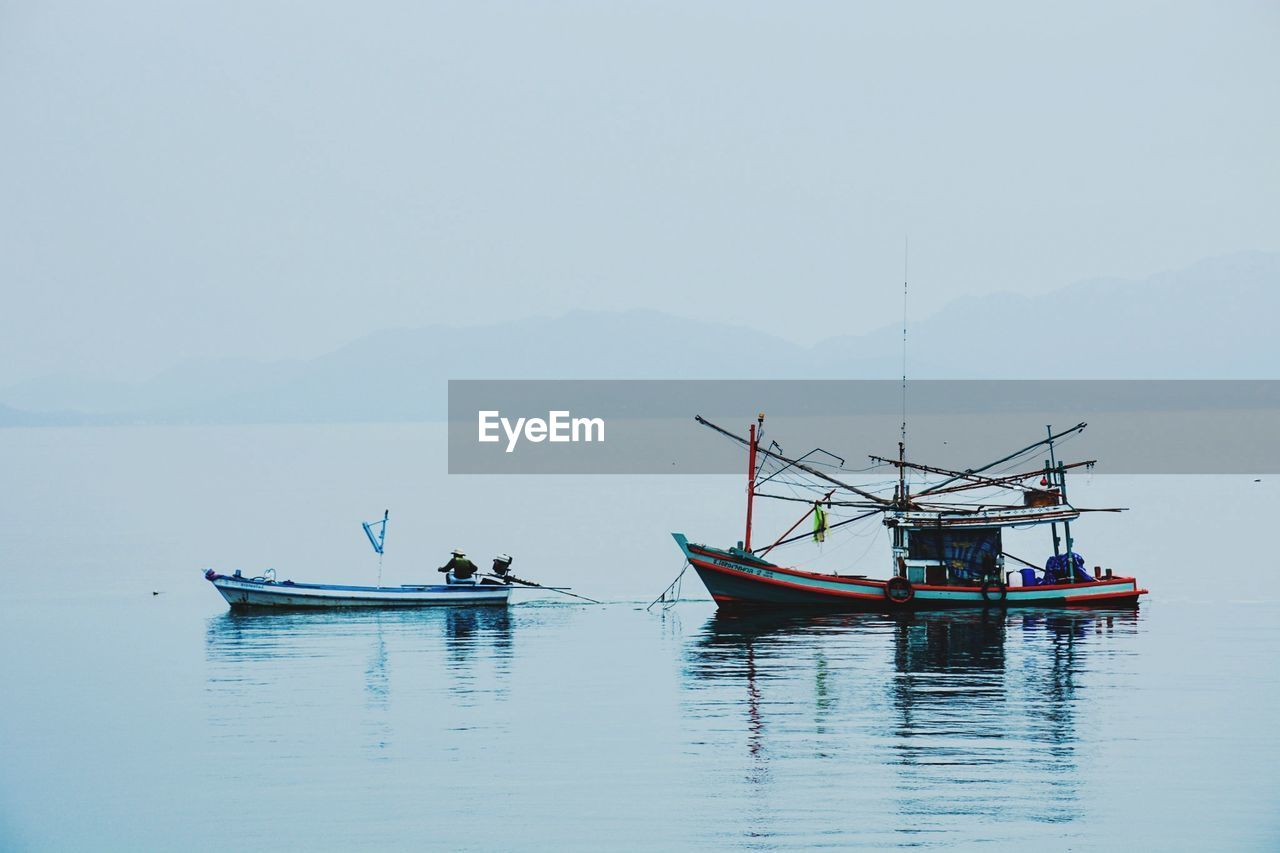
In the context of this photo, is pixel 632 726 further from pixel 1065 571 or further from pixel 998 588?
pixel 1065 571

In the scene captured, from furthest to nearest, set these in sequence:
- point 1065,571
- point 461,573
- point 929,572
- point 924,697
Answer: point 461,573
point 1065,571
point 929,572
point 924,697

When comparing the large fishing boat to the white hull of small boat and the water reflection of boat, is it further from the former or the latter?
the white hull of small boat

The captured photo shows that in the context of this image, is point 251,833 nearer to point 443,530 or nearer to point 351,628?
point 351,628

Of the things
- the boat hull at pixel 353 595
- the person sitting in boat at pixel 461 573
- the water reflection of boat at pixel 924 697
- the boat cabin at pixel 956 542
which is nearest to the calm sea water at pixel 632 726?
the water reflection of boat at pixel 924 697

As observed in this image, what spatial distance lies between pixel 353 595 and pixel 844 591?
20531mm

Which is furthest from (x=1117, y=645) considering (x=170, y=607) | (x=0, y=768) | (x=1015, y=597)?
(x=170, y=607)

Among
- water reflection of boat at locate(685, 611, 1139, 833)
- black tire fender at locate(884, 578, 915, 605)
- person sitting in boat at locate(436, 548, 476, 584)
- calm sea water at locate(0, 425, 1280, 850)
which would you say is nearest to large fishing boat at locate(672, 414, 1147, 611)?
black tire fender at locate(884, 578, 915, 605)

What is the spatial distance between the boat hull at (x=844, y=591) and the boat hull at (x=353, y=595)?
8.63m

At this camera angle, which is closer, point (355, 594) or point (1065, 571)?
point (355, 594)

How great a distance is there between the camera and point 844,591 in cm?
5791

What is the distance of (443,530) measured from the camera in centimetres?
12069

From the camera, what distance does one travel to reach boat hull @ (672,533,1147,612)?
57.2 meters

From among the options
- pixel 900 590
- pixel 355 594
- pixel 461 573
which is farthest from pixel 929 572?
pixel 355 594

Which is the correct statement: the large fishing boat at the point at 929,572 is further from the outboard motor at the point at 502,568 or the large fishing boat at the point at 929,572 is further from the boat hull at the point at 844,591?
the outboard motor at the point at 502,568
